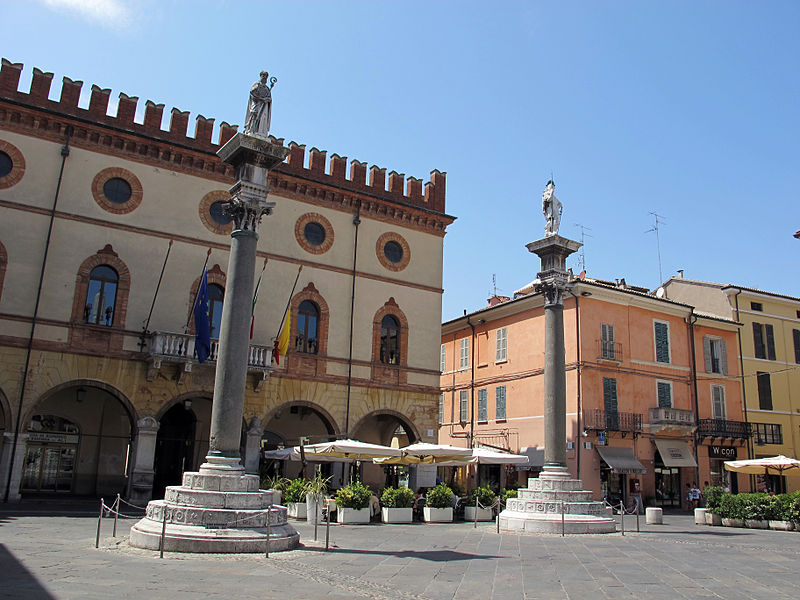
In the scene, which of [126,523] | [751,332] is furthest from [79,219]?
[751,332]

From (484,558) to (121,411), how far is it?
656 inches

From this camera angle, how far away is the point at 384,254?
2795cm

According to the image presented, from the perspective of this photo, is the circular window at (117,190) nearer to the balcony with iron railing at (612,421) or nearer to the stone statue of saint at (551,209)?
the stone statue of saint at (551,209)

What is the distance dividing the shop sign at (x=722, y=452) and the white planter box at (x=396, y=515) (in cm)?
1929

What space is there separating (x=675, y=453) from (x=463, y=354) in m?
11.4

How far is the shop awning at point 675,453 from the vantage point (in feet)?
103

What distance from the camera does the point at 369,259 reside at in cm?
2753

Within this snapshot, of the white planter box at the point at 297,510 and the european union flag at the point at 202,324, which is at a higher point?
the european union flag at the point at 202,324

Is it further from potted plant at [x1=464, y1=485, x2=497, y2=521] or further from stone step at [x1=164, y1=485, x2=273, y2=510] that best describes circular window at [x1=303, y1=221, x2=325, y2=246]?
stone step at [x1=164, y1=485, x2=273, y2=510]

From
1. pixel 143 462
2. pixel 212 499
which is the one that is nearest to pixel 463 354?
pixel 143 462

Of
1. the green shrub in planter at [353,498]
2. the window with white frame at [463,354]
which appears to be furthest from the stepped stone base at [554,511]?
the window with white frame at [463,354]

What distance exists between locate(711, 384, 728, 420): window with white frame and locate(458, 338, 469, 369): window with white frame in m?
12.2

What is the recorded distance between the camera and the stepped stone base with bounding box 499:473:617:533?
1753 cm

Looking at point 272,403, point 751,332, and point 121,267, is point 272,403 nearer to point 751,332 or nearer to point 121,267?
point 121,267
